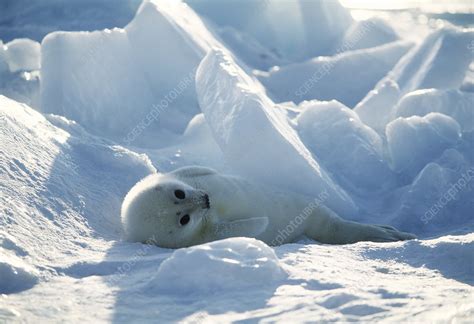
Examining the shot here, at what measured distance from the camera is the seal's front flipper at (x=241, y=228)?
119 inches

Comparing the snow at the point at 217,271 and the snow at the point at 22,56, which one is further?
the snow at the point at 22,56

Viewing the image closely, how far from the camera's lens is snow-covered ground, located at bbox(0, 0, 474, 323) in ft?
6.12

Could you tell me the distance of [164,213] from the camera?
294 cm

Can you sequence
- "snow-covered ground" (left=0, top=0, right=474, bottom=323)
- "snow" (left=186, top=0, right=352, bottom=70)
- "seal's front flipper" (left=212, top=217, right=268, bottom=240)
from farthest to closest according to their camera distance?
1. "snow" (left=186, top=0, right=352, bottom=70)
2. "seal's front flipper" (left=212, top=217, right=268, bottom=240)
3. "snow-covered ground" (left=0, top=0, right=474, bottom=323)

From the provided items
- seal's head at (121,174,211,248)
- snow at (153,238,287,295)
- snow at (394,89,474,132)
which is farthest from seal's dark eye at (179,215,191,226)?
snow at (394,89,474,132)

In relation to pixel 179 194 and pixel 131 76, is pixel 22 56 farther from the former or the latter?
pixel 179 194

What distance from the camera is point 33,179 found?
288 centimetres

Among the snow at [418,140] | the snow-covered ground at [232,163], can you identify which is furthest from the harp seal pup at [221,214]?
the snow at [418,140]

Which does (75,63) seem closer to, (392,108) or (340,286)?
(392,108)

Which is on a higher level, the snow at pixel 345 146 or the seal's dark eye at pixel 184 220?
the snow at pixel 345 146

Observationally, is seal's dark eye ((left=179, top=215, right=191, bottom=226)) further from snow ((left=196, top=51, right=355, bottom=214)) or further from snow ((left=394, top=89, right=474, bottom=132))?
snow ((left=394, top=89, right=474, bottom=132))

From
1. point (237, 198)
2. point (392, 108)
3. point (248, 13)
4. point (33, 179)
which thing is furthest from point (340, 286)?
point (248, 13)

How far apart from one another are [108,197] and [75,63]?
273 centimetres

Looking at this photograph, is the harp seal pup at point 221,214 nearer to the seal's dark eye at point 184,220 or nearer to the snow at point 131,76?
the seal's dark eye at point 184,220
